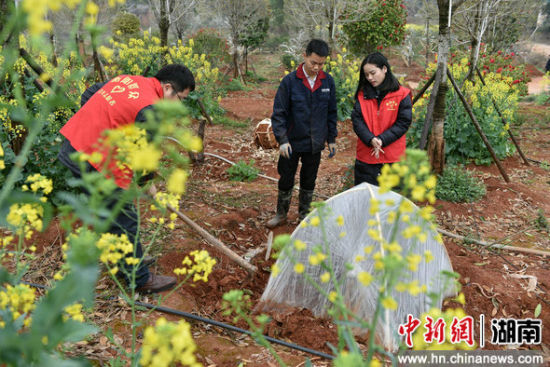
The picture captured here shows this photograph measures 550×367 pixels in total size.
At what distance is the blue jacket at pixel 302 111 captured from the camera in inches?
145

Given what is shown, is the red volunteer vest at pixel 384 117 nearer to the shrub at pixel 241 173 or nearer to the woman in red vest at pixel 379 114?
the woman in red vest at pixel 379 114

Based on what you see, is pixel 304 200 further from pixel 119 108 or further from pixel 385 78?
pixel 119 108

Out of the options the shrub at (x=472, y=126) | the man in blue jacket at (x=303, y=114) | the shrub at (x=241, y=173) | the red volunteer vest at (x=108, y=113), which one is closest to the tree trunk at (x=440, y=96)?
the shrub at (x=472, y=126)

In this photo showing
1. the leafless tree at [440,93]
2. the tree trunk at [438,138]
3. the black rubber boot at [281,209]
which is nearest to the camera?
A: the black rubber boot at [281,209]

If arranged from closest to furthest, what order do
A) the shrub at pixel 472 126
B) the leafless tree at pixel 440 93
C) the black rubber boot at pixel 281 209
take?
the black rubber boot at pixel 281 209 < the leafless tree at pixel 440 93 < the shrub at pixel 472 126

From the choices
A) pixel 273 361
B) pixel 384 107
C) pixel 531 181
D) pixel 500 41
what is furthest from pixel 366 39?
pixel 273 361

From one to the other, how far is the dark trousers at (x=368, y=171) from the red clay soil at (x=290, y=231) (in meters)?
0.90

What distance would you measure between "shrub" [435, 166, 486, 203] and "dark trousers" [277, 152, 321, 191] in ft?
5.27

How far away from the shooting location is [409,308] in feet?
8.00

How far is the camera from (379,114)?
3520 millimetres

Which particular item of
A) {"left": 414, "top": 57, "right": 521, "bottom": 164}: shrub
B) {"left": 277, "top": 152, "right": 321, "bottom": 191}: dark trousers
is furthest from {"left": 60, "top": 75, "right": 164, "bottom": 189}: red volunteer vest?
{"left": 414, "top": 57, "right": 521, "bottom": 164}: shrub

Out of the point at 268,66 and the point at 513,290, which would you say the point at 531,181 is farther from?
the point at 268,66

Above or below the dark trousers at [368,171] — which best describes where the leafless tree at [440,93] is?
above

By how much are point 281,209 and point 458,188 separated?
85.4 inches
